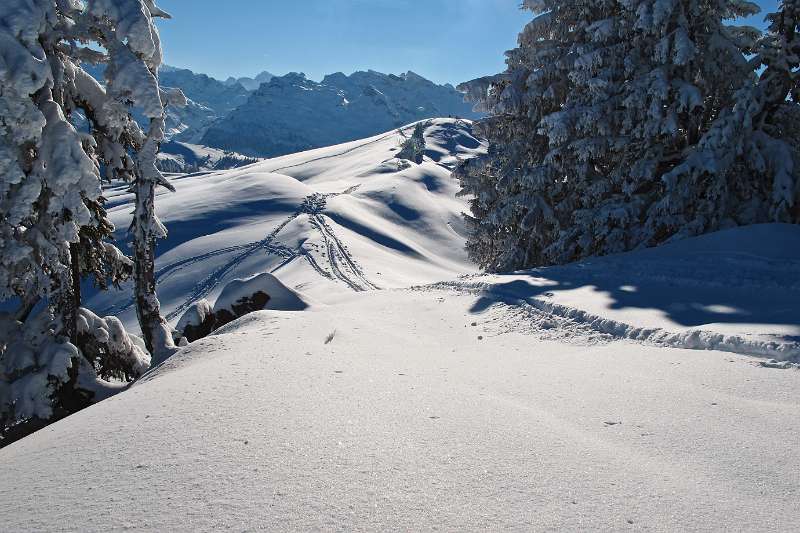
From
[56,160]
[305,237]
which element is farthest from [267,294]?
[305,237]

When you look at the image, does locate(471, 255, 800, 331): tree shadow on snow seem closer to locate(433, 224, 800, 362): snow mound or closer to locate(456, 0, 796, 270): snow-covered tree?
locate(433, 224, 800, 362): snow mound

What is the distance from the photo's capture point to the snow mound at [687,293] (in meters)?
5.55

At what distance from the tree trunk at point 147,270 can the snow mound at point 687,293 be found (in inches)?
258

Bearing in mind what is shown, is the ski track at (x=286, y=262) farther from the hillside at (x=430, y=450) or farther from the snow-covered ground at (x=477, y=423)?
the hillside at (x=430, y=450)

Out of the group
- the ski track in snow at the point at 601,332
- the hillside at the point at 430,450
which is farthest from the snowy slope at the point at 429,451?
the ski track in snow at the point at 601,332

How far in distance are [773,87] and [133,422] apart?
15.6 meters

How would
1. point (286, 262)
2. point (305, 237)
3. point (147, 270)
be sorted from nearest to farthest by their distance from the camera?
point (147, 270)
point (286, 262)
point (305, 237)

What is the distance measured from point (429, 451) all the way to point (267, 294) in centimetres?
978

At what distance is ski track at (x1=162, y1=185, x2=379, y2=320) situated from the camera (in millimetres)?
25875

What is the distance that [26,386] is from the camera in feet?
25.7

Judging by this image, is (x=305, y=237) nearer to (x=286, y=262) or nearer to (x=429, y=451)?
(x=286, y=262)

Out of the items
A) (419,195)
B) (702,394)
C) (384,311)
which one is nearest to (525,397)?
(702,394)

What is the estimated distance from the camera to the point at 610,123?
14.7 meters

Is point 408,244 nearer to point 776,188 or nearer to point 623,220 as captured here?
point 623,220
